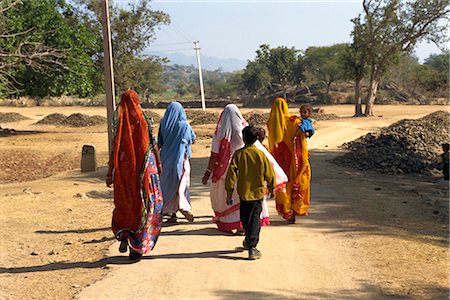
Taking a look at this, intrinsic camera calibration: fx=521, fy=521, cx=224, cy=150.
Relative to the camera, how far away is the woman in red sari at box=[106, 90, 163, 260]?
18.4ft

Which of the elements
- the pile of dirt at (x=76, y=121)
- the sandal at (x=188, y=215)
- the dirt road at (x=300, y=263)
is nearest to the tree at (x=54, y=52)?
the pile of dirt at (x=76, y=121)

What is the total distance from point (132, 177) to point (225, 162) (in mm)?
1594

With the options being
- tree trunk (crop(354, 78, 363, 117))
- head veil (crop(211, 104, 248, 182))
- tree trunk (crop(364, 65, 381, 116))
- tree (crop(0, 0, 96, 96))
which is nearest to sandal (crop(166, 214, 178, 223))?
head veil (crop(211, 104, 248, 182))

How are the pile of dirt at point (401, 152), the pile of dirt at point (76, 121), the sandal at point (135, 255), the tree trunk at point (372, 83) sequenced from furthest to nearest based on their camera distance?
the tree trunk at point (372, 83), the pile of dirt at point (76, 121), the pile of dirt at point (401, 152), the sandal at point (135, 255)

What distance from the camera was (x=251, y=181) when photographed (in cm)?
587

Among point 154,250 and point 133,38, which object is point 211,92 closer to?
point 133,38

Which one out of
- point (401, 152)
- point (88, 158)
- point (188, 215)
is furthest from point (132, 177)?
point (401, 152)

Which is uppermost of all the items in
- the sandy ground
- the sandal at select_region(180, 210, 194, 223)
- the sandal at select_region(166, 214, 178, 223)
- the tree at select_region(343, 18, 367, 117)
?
the tree at select_region(343, 18, 367, 117)

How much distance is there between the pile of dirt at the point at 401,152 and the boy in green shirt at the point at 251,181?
26.9ft

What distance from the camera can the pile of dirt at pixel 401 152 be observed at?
1355 cm

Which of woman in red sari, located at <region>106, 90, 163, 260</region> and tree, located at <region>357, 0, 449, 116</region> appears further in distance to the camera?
tree, located at <region>357, 0, 449, 116</region>

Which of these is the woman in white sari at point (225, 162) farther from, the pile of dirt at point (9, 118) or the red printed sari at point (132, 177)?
the pile of dirt at point (9, 118)

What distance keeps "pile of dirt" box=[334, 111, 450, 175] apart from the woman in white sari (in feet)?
24.8

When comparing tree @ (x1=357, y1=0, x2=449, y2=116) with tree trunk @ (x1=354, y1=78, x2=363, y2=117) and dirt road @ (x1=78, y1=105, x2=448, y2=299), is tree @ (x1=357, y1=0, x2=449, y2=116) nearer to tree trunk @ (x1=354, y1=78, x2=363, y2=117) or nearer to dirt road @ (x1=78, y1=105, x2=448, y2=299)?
tree trunk @ (x1=354, y1=78, x2=363, y2=117)
